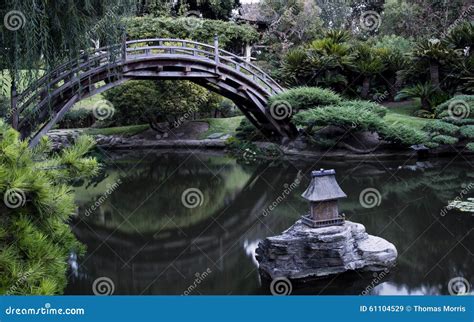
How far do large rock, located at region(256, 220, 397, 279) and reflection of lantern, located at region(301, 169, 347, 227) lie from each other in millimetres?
117

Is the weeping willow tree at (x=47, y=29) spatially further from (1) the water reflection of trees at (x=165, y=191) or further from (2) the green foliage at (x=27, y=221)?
(1) the water reflection of trees at (x=165, y=191)

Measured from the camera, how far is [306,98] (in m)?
14.7

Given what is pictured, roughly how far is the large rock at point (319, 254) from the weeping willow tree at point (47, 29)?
130 inches

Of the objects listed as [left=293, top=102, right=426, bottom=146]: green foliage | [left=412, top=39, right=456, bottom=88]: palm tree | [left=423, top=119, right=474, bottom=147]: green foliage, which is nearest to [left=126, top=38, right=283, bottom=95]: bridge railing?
[left=293, top=102, right=426, bottom=146]: green foliage

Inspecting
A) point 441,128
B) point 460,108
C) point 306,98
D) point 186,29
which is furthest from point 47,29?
point 186,29

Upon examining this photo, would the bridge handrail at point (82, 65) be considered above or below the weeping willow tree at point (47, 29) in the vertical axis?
below

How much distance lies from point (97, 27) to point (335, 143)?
10.6m

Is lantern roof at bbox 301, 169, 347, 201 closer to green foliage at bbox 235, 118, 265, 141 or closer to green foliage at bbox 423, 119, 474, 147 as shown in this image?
green foliage at bbox 423, 119, 474, 147

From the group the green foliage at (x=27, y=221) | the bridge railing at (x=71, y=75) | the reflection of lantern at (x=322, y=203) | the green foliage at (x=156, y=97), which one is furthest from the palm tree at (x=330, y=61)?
the green foliage at (x=27, y=221)

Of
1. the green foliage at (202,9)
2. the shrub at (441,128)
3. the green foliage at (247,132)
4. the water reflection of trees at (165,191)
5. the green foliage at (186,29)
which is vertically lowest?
the water reflection of trees at (165,191)

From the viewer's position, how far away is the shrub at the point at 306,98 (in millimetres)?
14727

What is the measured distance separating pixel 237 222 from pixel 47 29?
5.74 metres

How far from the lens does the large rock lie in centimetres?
618
